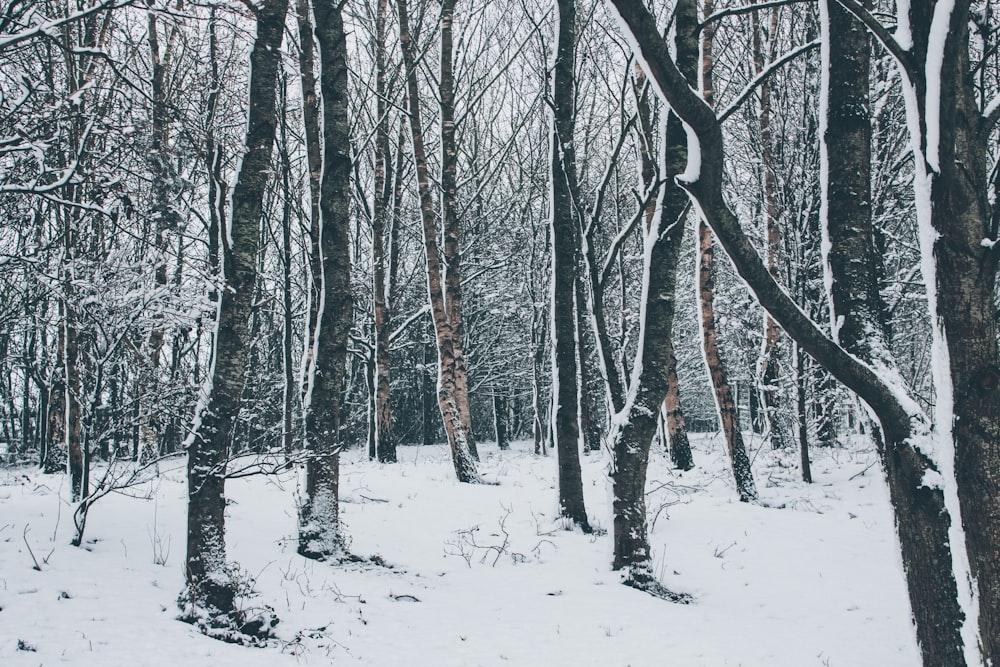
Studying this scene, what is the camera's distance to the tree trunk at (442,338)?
401 inches

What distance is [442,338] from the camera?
1102cm

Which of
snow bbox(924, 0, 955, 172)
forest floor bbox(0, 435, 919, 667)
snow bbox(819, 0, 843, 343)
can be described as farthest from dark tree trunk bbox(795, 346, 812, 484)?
snow bbox(924, 0, 955, 172)

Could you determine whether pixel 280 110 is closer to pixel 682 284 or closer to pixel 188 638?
pixel 188 638

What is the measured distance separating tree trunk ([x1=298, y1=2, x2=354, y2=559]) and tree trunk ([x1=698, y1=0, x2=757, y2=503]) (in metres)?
5.15

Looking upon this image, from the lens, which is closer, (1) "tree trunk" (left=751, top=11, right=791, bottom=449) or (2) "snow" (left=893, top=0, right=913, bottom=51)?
(2) "snow" (left=893, top=0, right=913, bottom=51)

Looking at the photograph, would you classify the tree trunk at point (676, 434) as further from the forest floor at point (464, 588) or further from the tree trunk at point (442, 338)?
the tree trunk at point (442, 338)

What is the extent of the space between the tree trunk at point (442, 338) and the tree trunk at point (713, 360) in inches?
157

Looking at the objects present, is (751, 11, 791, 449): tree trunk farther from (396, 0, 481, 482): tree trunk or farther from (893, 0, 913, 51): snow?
(893, 0, 913, 51): snow

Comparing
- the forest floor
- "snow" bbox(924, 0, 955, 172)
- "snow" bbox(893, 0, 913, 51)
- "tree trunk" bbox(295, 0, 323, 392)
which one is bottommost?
the forest floor

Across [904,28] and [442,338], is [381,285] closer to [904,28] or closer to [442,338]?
[442,338]

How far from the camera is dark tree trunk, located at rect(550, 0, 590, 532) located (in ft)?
22.8

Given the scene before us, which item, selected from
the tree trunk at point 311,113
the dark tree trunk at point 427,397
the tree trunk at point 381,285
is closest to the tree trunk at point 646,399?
the tree trunk at point 311,113

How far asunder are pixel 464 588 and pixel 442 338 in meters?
6.04

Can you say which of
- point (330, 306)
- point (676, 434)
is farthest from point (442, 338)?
point (330, 306)
